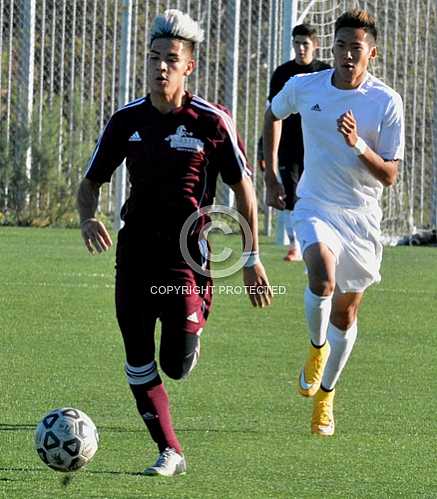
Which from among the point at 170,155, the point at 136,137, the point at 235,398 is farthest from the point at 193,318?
the point at 235,398

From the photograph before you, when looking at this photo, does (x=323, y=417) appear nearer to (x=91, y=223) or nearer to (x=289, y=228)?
(x=91, y=223)

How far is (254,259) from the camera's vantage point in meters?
6.31

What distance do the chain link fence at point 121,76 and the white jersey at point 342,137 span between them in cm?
1084

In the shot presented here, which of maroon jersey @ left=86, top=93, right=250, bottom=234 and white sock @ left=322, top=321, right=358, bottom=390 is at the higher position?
maroon jersey @ left=86, top=93, right=250, bottom=234

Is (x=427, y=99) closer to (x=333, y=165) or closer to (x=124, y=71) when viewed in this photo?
(x=124, y=71)

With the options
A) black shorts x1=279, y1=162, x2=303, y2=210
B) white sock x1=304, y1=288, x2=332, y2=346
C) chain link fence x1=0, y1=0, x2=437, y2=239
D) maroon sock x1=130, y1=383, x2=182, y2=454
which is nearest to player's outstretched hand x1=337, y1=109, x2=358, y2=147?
white sock x1=304, y1=288, x2=332, y2=346

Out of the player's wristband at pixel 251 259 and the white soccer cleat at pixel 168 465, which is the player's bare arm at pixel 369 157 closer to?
the player's wristband at pixel 251 259

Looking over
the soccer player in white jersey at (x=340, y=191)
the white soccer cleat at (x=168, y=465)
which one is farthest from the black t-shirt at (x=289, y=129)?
→ the white soccer cleat at (x=168, y=465)

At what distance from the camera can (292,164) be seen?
1448 cm

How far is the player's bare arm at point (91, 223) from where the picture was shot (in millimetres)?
6094

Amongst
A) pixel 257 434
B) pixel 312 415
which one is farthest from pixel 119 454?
pixel 312 415

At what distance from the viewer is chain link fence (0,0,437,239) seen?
1897 cm

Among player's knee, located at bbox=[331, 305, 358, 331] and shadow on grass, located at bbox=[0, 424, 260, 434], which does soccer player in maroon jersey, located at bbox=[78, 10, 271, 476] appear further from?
player's knee, located at bbox=[331, 305, 358, 331]

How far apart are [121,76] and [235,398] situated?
437 inches
